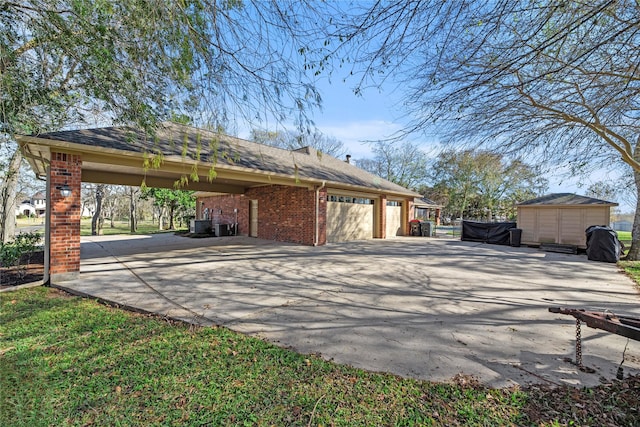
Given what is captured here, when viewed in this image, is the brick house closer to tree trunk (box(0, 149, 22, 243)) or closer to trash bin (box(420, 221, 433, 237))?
trash bin (box(420, 221, 433, 237))

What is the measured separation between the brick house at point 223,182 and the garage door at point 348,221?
0.05 m

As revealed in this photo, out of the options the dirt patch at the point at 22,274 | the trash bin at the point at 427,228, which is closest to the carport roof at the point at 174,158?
the dirt patch at the point at 22,274

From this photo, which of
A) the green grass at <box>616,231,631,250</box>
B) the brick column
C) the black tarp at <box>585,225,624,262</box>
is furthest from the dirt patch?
the green grass at <box>616,231,631,250</box>

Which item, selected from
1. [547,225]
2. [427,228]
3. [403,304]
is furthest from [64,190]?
[427,228]

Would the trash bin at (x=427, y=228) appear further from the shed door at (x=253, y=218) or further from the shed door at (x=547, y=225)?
the shed door at (x=253, y=218)

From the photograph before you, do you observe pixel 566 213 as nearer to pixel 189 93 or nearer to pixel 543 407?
pixel 543 407

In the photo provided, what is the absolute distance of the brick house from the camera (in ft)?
18.4

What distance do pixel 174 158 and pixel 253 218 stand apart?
8.32 meters

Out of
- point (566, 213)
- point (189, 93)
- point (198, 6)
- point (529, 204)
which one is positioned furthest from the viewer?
point (529, 204)

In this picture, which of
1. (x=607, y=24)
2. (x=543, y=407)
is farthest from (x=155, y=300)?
(x=607, y=24)

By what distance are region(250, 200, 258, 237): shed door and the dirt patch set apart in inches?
337

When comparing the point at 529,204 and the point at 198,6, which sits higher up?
the point at 198,6

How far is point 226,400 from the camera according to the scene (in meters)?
2.25

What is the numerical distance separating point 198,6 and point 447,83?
316 cm
